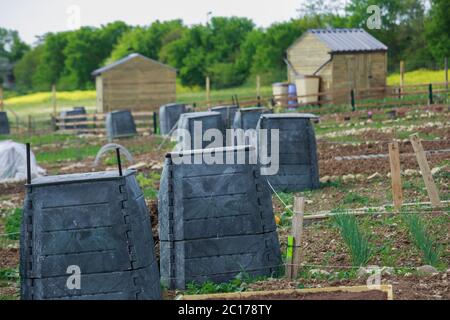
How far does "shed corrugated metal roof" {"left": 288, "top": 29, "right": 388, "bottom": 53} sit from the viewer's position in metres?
42.2

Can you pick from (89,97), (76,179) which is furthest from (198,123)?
(89,97)

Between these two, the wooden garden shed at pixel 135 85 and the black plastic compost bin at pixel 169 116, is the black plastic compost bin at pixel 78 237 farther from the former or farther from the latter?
the wooden garden shed at pixel 135 85

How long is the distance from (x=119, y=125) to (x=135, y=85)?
37.7 ft

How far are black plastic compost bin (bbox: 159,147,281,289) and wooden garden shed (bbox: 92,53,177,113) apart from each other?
36.5 metres

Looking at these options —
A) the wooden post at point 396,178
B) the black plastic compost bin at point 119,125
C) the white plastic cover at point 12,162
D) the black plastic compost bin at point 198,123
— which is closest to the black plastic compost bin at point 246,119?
the black plastic compost bin at point 198,123

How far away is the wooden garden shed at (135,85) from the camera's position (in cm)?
4559

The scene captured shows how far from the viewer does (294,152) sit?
1515 cm

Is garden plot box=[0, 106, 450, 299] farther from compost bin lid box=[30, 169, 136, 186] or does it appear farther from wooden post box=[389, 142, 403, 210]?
compost bin lid box=[30, 169, 136, 186]

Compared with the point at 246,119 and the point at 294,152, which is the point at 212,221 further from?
the point at 246,119

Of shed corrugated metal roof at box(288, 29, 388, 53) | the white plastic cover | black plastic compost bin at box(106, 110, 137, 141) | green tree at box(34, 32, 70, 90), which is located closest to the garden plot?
the white plastic cover

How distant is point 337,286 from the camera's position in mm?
7953

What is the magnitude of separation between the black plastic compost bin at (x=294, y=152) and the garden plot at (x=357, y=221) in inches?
12.9

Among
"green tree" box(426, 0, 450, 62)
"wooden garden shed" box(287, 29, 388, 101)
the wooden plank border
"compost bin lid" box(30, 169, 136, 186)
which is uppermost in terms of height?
"green tree" box(426, 0, 450, 62)
